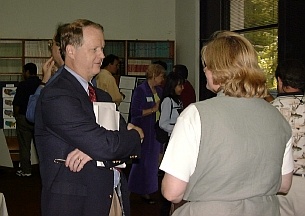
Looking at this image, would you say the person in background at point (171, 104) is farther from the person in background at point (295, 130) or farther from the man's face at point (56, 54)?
the man's face at point (56, 54)

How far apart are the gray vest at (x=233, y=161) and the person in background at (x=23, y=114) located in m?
7.34

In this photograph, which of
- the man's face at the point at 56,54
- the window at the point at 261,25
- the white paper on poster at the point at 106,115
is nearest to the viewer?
the white paper on poster at the point at 106,115

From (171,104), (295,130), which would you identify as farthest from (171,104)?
(295,130)

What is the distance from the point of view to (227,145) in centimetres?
203

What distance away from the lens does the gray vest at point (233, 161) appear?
203 cm

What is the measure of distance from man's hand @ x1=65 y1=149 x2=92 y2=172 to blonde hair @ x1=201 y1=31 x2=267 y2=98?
0.60m

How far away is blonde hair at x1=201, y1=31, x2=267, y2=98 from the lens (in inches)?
82.1

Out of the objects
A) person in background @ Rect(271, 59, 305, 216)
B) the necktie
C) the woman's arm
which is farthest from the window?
the woman's arm

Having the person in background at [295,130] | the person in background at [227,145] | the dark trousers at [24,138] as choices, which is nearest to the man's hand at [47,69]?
the person in background at [227,145]

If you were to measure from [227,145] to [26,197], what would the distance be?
596 centimetres

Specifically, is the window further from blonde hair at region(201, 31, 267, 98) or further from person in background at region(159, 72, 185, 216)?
blonde hair at region(201, 31, 267, 98)

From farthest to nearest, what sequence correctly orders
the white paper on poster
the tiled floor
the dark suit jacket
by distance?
the tiled floor, the white paper on poster, the dark suit jacket

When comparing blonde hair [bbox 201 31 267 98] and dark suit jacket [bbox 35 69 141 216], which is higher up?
blonde hair [bbox 201 31 267 98]

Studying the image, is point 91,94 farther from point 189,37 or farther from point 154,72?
point 189,37
